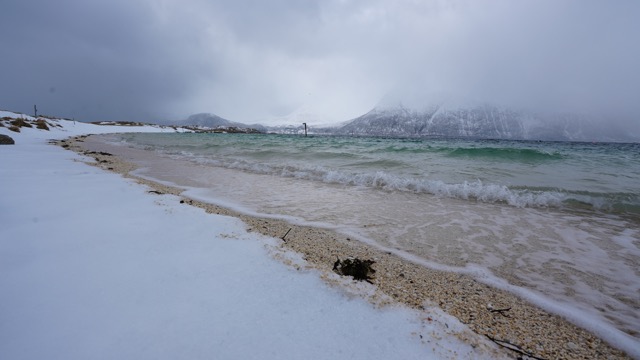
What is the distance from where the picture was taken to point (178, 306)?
1939 mm

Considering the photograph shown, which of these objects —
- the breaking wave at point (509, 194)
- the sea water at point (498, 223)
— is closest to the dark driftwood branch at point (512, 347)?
the sea water at point (498, 223)

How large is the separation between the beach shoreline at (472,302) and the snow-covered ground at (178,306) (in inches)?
9.9

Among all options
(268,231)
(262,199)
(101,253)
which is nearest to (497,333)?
(268,231)

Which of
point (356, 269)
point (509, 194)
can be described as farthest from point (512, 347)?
point (509, 194)

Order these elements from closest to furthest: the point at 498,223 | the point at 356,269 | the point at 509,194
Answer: the point at 356,269 < the point at 498,223 < the point at 509,194

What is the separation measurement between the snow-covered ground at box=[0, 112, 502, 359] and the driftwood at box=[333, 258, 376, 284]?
34 cm

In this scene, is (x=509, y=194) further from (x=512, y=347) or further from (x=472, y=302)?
(x=512, y=347)

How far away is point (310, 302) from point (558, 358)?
1.71m

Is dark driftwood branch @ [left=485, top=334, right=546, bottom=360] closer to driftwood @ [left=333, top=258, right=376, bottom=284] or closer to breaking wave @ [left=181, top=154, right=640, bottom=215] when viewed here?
driftwood @ [left=333, top=258, right=376, bottom=284]

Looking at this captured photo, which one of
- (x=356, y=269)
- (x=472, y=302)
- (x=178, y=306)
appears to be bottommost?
(x=472, y=302)

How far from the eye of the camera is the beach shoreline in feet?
6.62

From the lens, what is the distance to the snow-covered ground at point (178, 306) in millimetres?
1579

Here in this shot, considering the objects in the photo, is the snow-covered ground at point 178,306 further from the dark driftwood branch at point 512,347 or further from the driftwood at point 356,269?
the driftwood at point 356,269

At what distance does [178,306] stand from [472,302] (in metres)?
2.45
